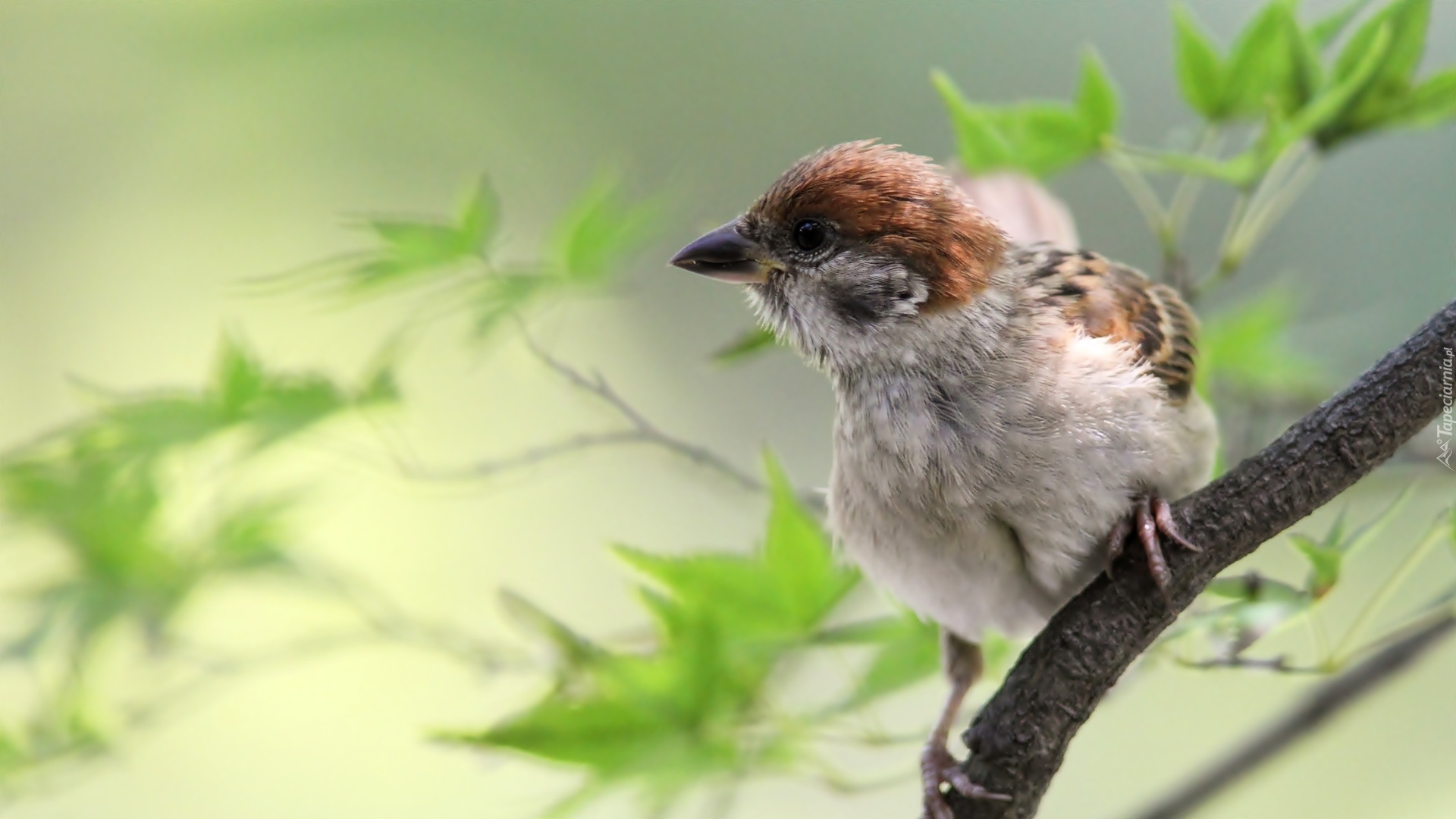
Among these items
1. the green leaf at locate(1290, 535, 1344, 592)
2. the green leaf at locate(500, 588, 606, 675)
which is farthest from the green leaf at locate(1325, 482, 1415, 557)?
the green leaf at locate(500, 588, 606, 675)

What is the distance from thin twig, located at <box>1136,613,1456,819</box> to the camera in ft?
2.85

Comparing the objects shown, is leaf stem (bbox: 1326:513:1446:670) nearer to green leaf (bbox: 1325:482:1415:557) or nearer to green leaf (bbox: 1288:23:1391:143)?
green leaf (bbox: 1325:482:1415:557)

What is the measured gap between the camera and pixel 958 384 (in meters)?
0.82

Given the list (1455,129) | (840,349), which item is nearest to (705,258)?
(840,349)

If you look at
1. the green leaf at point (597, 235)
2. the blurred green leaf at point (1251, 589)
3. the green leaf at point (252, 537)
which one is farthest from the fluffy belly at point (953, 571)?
the green leaf at point (252, 537)

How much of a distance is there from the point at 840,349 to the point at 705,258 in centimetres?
11

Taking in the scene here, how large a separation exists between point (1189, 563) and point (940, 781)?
24 cm

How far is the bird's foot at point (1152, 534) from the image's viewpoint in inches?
26.5

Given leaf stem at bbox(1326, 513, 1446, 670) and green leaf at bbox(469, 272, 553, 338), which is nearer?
leaf stem at bbox(1326, 513, 1446, 670)

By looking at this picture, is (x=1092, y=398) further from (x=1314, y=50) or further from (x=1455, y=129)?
(x=1455, y=129)

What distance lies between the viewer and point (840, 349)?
86 centimetres

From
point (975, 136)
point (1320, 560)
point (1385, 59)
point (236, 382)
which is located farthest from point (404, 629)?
point (1385, 59)

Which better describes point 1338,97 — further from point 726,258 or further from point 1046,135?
point 726,258

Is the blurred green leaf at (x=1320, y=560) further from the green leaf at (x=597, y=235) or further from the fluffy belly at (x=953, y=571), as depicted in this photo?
the green leaf at (x=597, y=235)
